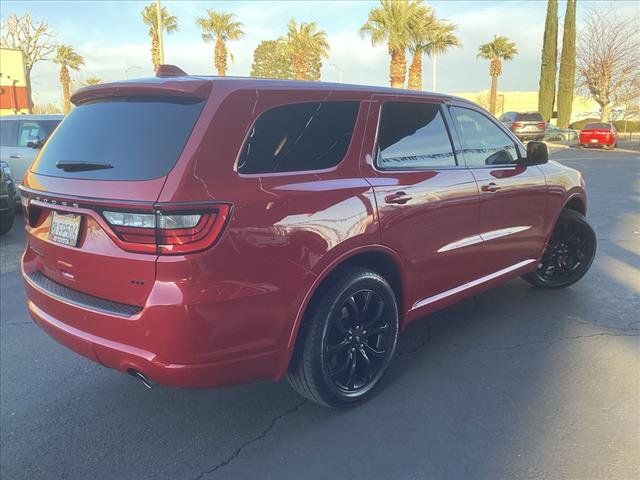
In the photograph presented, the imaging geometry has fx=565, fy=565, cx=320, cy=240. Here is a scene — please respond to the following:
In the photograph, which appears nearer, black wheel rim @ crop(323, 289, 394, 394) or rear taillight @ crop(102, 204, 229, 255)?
rear taillight @ crop(102, 204, 229, 255)

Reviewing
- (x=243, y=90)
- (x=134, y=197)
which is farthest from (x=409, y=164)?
(x=134, y=197)

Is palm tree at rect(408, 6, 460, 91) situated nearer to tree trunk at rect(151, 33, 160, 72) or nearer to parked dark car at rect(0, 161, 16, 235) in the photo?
tree trunk at rect(151, 33, 160, 72)

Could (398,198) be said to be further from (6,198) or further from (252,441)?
(6,198)

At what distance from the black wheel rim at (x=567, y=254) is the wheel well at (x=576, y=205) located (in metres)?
0.20

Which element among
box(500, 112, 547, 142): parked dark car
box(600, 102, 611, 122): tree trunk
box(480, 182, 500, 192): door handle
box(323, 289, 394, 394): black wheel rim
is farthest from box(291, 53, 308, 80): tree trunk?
box(323, 289, 394, 394): black wheel rim

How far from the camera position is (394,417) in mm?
3133

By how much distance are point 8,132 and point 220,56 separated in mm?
24888

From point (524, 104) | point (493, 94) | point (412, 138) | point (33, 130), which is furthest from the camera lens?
point (524, 104)

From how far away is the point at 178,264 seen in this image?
2.39m

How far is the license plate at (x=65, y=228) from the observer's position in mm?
2713

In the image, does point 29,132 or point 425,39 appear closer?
point 29,132

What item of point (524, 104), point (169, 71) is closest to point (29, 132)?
point (169, 71)

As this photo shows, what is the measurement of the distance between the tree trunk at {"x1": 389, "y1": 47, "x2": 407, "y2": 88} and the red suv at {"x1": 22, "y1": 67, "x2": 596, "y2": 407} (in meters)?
25.2

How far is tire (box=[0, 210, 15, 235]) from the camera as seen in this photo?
836 cm
